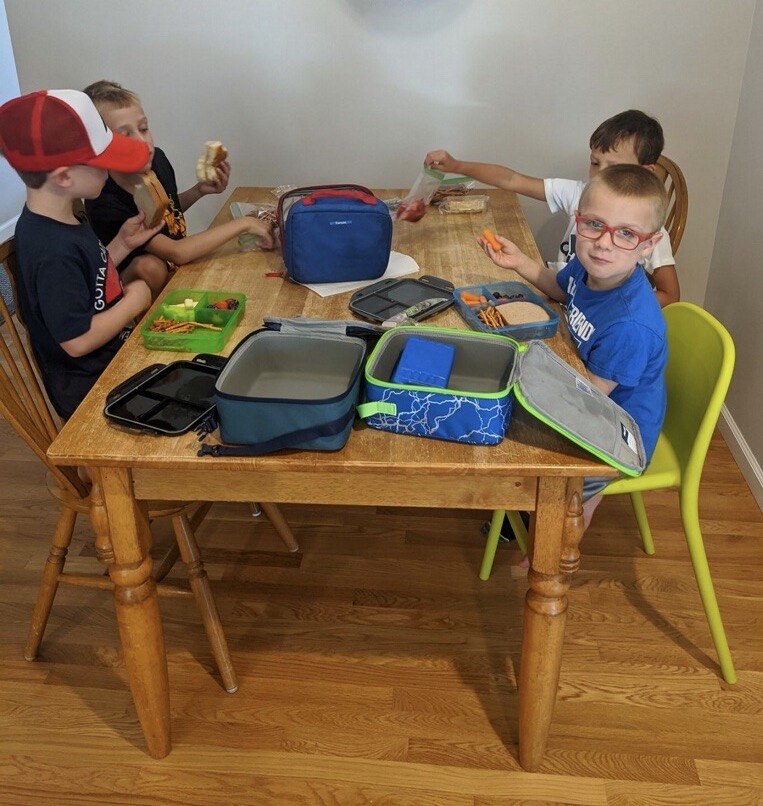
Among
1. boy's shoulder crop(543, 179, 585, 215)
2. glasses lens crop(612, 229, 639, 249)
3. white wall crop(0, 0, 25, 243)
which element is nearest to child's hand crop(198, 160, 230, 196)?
boy's shoulder crop(543, 179, 585, 215)

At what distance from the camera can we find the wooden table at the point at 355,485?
126cm

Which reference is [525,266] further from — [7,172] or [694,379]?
[7,172]

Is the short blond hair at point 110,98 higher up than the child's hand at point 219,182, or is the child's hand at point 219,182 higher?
the short blond hair at point 110,98

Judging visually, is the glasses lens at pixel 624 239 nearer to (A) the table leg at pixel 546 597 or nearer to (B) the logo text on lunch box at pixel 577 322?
(B) the logo text on lunch box at pixel 577 322

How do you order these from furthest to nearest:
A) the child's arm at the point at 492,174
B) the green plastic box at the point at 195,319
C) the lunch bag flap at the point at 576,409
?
1. the child's arm at the point at 492,174
2. the green plastic box at the point at 195,319
3. the lunch bag flap at the point at 576,409

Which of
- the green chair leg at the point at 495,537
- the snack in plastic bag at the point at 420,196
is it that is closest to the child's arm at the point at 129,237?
the snack in plastic bag at the point at 420,196

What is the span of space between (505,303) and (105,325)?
2.65 feet

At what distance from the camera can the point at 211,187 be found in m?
2.29

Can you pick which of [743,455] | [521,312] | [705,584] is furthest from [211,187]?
[743,455]

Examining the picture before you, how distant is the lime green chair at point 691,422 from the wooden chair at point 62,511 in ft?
2.36

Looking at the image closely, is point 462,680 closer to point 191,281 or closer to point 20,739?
point 20,739

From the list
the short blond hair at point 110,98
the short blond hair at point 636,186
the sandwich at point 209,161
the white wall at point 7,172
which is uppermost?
the short blond hair at point 110,98

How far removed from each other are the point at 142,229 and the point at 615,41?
170 centimetres

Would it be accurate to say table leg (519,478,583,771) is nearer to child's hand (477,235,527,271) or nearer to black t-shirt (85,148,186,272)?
child's hand (477,235,527,271)
